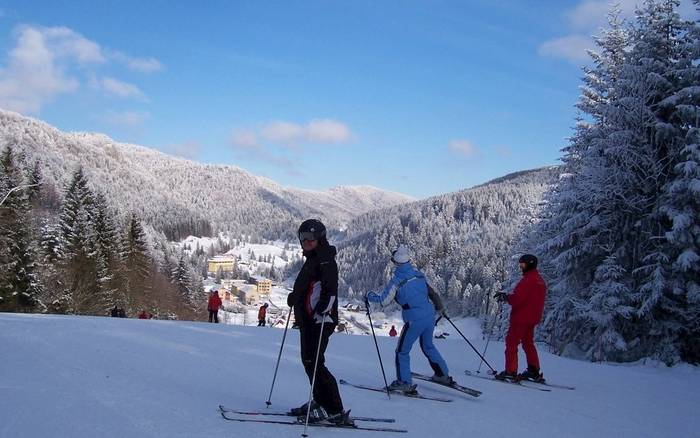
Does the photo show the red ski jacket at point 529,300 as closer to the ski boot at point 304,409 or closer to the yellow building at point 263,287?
the ski boot at point 304,409

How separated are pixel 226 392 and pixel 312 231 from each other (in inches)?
94.1

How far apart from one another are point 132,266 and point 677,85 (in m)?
37.4

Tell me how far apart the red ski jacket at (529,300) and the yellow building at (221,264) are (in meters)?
145

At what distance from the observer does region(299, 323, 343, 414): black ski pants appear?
16.5 ft

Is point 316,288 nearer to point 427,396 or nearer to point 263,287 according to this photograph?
point 427,396

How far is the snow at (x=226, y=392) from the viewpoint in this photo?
176 inches

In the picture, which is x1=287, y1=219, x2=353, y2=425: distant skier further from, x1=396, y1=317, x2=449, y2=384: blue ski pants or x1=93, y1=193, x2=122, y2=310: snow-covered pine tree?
x1=93, y1=193, x2=122, y2=310: snow-covered pine tree

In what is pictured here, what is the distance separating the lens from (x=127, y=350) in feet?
26.0

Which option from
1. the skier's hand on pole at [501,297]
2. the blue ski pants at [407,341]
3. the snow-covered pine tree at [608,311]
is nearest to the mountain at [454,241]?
the snow-covered pine tree at [608,311]

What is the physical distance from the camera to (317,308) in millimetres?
4961

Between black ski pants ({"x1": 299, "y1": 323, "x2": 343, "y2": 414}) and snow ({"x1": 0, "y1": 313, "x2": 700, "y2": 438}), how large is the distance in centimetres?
29

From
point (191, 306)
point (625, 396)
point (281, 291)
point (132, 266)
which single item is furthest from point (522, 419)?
point (281, 291)

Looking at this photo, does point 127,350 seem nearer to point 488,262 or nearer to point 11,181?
point 11,181

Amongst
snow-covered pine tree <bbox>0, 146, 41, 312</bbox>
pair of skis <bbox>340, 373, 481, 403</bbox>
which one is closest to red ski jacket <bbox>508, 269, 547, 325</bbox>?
pair of skis <bbox>340, 373, 481, 403</bbox>
